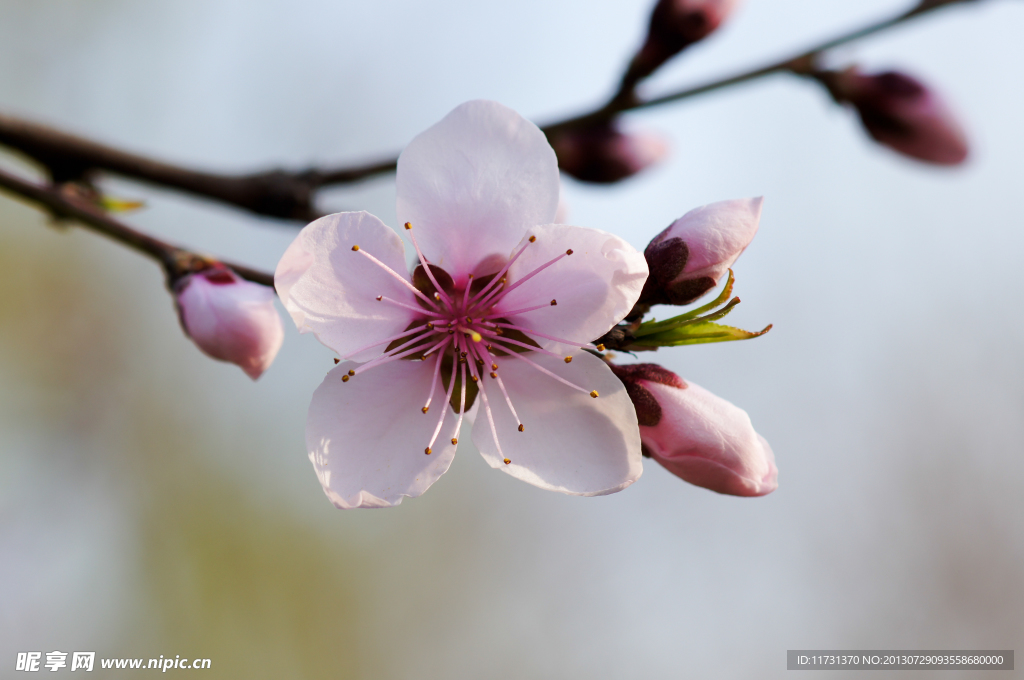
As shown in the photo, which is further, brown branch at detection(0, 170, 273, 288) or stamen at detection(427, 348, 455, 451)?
brown branch at detection(0, 170, 273, 288)

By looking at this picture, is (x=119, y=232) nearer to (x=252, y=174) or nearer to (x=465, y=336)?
(x=252, y=174)

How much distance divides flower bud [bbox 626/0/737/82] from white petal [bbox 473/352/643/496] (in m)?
0.81

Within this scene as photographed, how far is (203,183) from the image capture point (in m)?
1.37

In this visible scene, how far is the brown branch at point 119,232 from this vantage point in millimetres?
973

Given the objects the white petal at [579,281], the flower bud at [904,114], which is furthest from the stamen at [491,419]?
the flower bud at [904,114]

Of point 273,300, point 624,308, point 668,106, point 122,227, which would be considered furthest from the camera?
point 668,106

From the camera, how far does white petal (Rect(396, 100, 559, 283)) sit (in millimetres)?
823

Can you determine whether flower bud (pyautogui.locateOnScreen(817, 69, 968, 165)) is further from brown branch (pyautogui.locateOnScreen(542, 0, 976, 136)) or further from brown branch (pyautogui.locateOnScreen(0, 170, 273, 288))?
brown branch (pyautogui.locateOnScreen(0, 170, 273, 288))

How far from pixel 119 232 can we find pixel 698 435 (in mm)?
928

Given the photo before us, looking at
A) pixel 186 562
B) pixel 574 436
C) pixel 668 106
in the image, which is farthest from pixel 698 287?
pixel 186 562

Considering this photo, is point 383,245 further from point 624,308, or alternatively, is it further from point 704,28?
point 704,28

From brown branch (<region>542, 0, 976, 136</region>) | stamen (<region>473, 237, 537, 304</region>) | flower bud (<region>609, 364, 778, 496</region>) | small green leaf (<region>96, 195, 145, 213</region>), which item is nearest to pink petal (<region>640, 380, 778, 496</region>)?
flower bud (<region>609, 364, 778, 496</region>)

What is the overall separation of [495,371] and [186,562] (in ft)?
17.4

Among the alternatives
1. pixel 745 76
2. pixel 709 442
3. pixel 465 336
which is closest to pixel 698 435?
pixel 709 442
